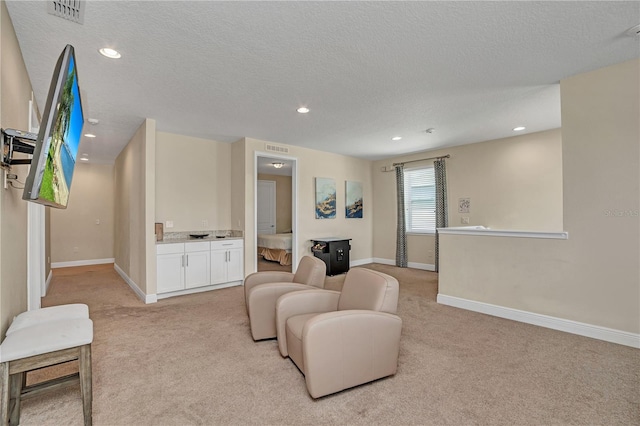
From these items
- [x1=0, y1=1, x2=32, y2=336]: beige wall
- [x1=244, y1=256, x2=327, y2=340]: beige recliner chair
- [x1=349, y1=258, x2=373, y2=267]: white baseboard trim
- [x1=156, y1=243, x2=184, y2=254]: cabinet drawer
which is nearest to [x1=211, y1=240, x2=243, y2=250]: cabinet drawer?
[x1=156, y1=243, x2=184, y2=254]: cabinet drawer

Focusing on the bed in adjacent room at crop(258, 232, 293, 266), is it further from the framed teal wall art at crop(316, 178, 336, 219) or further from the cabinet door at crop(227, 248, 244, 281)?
the cabinet door at crop(227, 248, 244, 281)

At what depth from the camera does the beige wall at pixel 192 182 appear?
5.02 meters

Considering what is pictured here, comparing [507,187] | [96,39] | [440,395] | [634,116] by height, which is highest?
[96,39]

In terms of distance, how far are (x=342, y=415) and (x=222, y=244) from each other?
3.78m

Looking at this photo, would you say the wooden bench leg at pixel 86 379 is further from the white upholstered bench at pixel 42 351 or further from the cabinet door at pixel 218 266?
the cabinet door at pixel 218 266

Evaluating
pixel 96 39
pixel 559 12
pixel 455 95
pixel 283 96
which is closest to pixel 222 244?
pixel 283 96

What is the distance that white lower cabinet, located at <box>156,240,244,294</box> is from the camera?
4500mm

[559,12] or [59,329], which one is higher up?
[559,12]

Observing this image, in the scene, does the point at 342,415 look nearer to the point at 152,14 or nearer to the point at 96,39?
the point at 152,14

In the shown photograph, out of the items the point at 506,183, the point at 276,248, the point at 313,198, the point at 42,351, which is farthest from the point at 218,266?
the point at 506,183

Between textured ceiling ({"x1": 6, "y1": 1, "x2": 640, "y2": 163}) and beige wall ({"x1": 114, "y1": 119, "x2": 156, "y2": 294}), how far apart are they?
1.48 feet

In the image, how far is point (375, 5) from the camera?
6.56 feet

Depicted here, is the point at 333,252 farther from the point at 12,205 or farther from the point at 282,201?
the point at 12,205

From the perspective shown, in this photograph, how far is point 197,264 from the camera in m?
4.82
